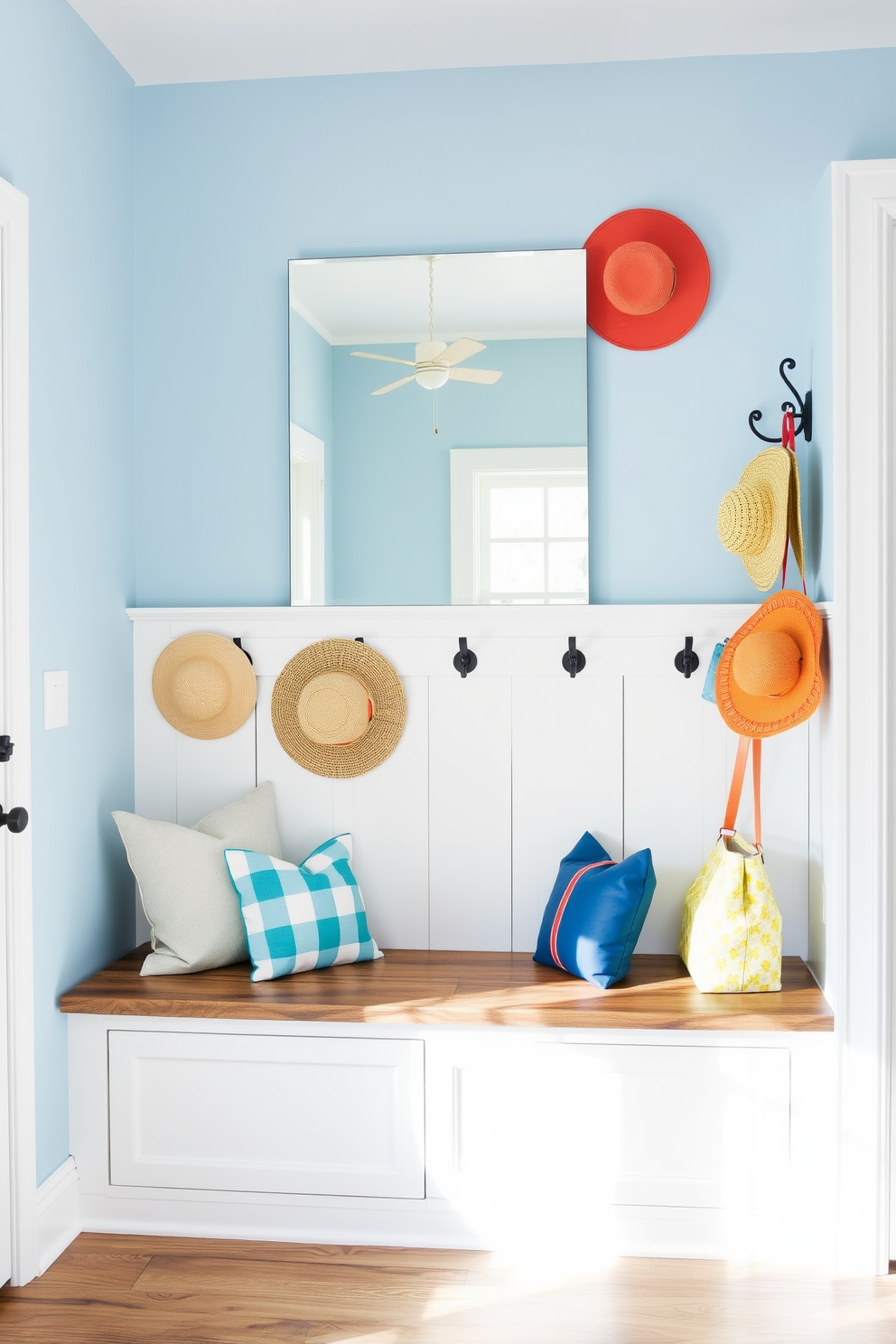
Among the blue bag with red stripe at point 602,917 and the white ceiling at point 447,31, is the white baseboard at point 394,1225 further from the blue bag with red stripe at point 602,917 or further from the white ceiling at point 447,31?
the white ceiling at point 447,31

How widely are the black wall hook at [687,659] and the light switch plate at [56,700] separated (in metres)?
1.34

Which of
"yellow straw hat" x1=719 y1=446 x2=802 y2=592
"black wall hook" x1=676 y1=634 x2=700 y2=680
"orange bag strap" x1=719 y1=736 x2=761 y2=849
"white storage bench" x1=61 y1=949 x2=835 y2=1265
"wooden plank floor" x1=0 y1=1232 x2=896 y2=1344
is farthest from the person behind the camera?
"black wall hook" x1=676 y1=634 x2=700 y2=680

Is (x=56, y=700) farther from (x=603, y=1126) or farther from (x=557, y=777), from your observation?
(x=603, y=1126)

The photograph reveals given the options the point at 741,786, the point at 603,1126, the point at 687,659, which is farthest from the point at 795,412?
the point at 603,1126

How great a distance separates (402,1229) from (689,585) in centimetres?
151

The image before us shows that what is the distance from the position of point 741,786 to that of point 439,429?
1.07 m

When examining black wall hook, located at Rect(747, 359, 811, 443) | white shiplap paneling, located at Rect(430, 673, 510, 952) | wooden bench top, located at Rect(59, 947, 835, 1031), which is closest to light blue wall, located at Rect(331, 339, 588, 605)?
white shiplap paneling, located at Rect(430, 673, 510, 952)

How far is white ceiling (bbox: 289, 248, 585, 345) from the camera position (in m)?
2.44

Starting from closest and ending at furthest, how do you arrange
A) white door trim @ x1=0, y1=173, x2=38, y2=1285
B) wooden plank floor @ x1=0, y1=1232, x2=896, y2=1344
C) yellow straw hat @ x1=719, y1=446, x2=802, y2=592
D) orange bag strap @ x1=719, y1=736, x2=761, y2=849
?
1. wooden plank floor @ x1=0, y1=1232, x2=896, y2=1344
2. white door trim @ x1=0, y1=173, x2=38, y2=1285
3. yellow straw hat @ x1=719, y1=446, x2=802, y2=592
4. orange bag strap @ x1=719, y1=736, x2=761, y2=849

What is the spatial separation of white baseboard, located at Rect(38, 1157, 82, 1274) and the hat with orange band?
2158 millimetres

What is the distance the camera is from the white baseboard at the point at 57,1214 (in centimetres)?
205

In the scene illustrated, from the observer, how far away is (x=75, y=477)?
227cm

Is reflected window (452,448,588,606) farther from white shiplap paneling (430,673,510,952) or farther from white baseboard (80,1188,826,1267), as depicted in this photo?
white baseboard (80,1188,826,1267)

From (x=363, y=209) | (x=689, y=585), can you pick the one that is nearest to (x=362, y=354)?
(x=363, y=209)
